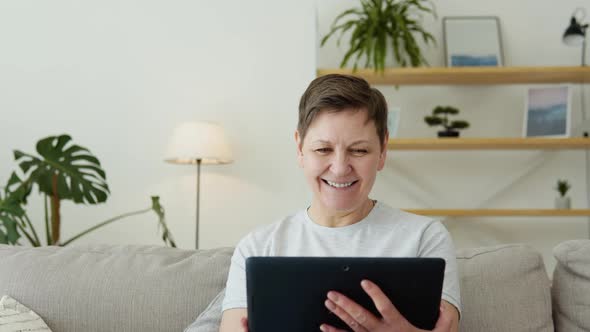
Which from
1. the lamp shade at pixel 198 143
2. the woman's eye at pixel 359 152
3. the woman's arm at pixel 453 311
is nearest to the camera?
the woman's arm at pixel 453 311

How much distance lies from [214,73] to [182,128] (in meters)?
0.48

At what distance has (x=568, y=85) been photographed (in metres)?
3.54

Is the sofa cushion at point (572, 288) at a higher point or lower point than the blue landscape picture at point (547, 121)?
lower

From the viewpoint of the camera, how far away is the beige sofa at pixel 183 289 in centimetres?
160

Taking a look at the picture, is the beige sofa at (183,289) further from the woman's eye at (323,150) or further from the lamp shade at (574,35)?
the lamp shade at (574,35)

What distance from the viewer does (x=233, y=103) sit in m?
3.75

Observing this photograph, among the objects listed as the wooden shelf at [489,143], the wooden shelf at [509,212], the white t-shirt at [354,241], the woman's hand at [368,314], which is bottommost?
the wooden shelf at [509,212]

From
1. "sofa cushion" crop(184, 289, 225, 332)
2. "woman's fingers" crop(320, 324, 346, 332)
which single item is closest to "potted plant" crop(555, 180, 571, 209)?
"sofa cushion" crop(184, 289, 225, 332)

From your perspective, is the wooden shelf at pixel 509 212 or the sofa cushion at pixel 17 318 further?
the wooden shelf at pixel 509 212

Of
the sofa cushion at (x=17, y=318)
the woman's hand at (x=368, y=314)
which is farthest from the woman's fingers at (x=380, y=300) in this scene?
the sofa cushion at (x=17, y=318)

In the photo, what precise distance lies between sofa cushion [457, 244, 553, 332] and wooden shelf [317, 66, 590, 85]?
188cm

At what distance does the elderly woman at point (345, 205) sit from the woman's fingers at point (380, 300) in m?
0.21

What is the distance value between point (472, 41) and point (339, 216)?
2488 mm

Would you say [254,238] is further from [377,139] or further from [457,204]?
[457,204]
